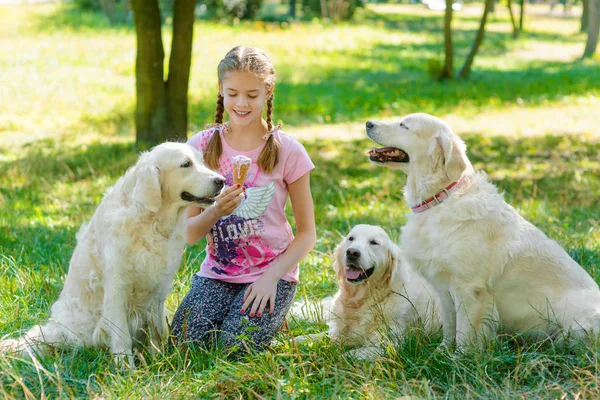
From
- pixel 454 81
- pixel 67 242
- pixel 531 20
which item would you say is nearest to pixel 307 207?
pixel 67 242

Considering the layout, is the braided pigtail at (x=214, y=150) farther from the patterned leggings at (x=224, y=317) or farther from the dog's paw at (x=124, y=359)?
the dog's paw at (x=124, y=359)

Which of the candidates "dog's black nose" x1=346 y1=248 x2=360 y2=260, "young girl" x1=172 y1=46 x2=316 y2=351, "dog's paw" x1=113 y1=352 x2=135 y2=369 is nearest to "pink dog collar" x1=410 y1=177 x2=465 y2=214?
"dog's black nose" x1=346 y1=248 x2=360 y2=260

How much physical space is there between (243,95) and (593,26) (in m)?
22.5

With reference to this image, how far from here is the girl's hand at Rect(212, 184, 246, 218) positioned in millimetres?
3781

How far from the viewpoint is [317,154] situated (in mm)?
10422

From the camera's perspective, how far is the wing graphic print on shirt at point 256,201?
416 centimetres

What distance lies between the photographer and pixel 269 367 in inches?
137

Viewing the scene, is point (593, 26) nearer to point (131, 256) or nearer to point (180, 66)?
point (180, 66)

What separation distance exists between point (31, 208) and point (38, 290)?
8.80ft

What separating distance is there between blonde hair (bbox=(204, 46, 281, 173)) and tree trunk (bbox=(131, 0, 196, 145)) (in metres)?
4.92

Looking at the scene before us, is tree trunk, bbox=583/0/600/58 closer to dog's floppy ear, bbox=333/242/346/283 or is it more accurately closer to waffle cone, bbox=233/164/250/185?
dog's floppy ear, bbox=333/242/346/283

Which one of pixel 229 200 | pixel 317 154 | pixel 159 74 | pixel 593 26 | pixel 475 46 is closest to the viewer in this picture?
pixel 229 200

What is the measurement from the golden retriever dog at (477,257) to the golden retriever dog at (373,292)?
1.24 ft

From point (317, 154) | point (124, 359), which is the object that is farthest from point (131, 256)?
point (317, 154)
